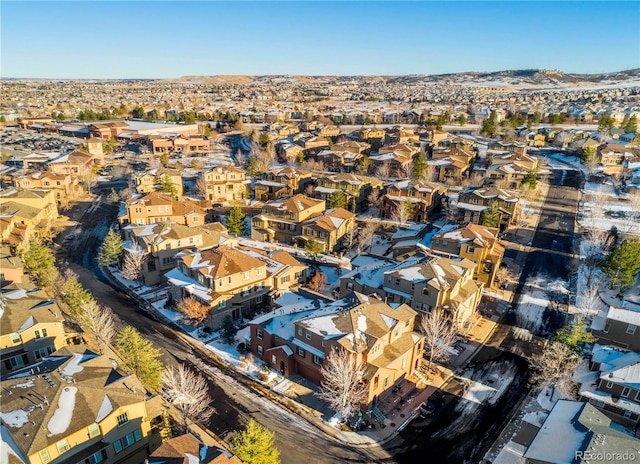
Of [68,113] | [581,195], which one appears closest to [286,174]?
[581,195]

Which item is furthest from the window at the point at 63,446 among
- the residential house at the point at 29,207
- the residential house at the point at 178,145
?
the residential house at the point at 178,145

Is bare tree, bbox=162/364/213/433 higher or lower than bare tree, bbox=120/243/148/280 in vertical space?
lower

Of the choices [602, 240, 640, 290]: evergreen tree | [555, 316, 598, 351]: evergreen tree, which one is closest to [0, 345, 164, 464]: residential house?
[555, 316, 598, 351]: evergreen tree

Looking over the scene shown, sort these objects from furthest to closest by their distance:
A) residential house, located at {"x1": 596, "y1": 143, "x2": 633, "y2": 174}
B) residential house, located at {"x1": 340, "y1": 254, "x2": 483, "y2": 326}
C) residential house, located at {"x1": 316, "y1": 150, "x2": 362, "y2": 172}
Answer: residential house, located at {"x1": 316, "y1": 150, "x2": 362, "y2": 172} → residential house, located at {"x1": 596, "y1": 143, "x2": 633, "y2": 174} → residential house, located at {"x1": 340, "y1": 254, "x2": 483, "y2": 326}

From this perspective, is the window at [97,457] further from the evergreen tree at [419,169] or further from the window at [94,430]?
the evergreen tree at [419,169]

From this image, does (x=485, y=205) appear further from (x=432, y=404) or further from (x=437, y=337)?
(x=432, y=404)

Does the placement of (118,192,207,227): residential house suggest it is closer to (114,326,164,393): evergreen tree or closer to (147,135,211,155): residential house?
(114,326,164,393): evergreen tree

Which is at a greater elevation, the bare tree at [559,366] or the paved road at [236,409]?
the bare tree at [559,366]
